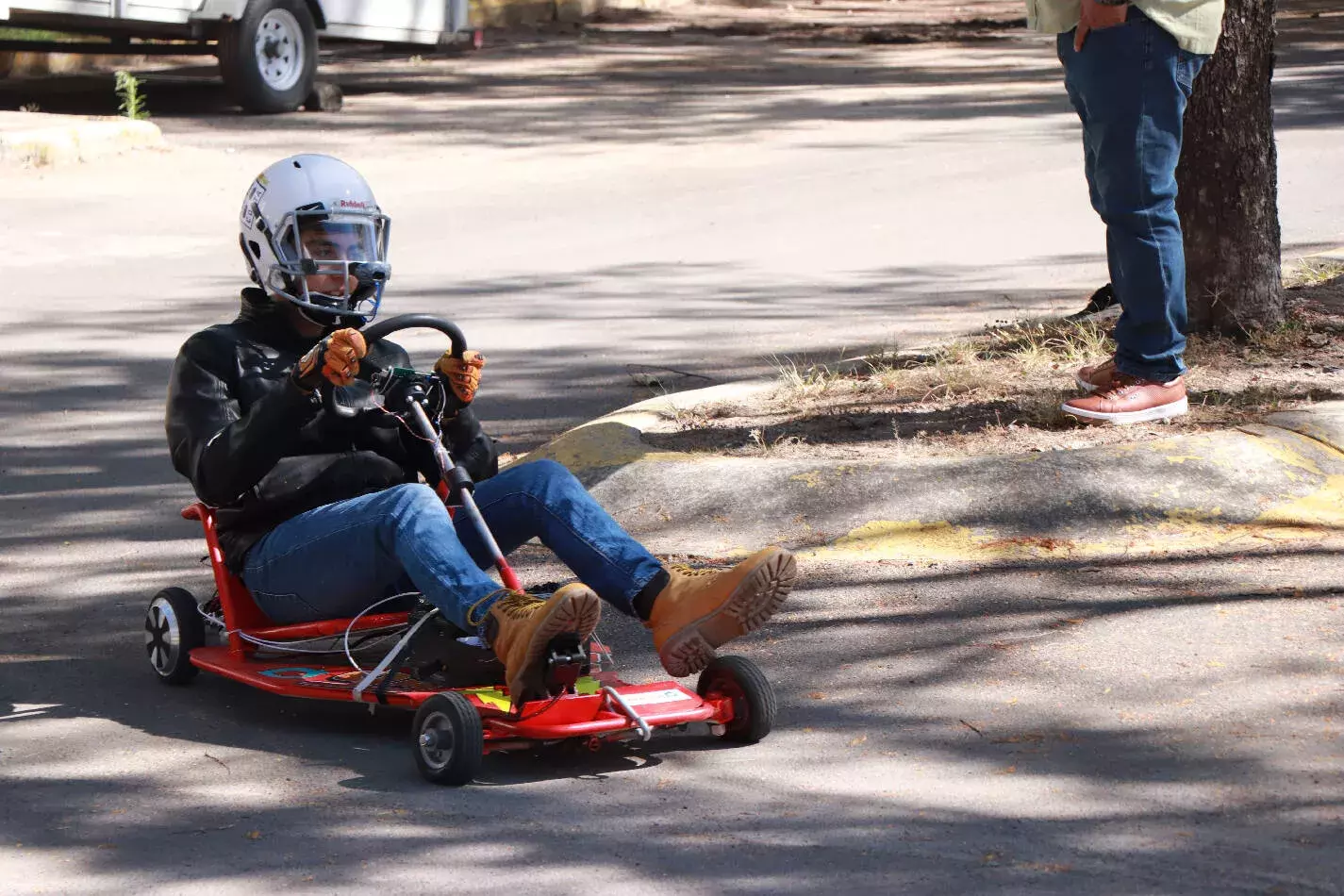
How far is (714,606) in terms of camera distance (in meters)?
4.10

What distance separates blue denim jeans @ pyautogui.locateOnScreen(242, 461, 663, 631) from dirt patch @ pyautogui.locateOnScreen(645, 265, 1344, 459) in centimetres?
183

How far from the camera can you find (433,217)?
12.0 meters

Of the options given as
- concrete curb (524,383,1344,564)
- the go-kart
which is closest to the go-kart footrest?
the go-kart

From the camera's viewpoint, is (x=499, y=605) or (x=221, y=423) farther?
(x=221, y=423)

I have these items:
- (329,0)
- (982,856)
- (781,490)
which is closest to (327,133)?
(329,0)

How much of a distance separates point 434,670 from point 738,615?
0.76 m

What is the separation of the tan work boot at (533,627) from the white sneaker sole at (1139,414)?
2.54 meters

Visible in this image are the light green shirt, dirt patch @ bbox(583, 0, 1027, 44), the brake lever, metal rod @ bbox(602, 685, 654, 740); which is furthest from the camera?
dirt patch @ bbox(583, 0, 1027, 44)

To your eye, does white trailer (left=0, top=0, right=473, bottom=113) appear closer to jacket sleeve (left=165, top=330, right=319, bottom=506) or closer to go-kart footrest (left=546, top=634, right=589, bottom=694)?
jacket sleeve (left=165, top=330, right=319, bottom=506)

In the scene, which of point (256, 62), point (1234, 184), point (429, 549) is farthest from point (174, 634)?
point (256, 62)

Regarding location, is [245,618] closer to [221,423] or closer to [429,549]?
[221,423]

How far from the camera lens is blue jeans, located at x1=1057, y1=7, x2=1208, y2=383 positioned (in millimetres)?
5777

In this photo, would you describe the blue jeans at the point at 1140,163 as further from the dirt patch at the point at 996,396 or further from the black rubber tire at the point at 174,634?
the black rubber tire at the point at 174,634

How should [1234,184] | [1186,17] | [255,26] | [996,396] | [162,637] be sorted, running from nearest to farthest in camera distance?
1. [162,637]
2. [1186,17]
3. [996,396]
4. [1234,184]
5. [255,26]
